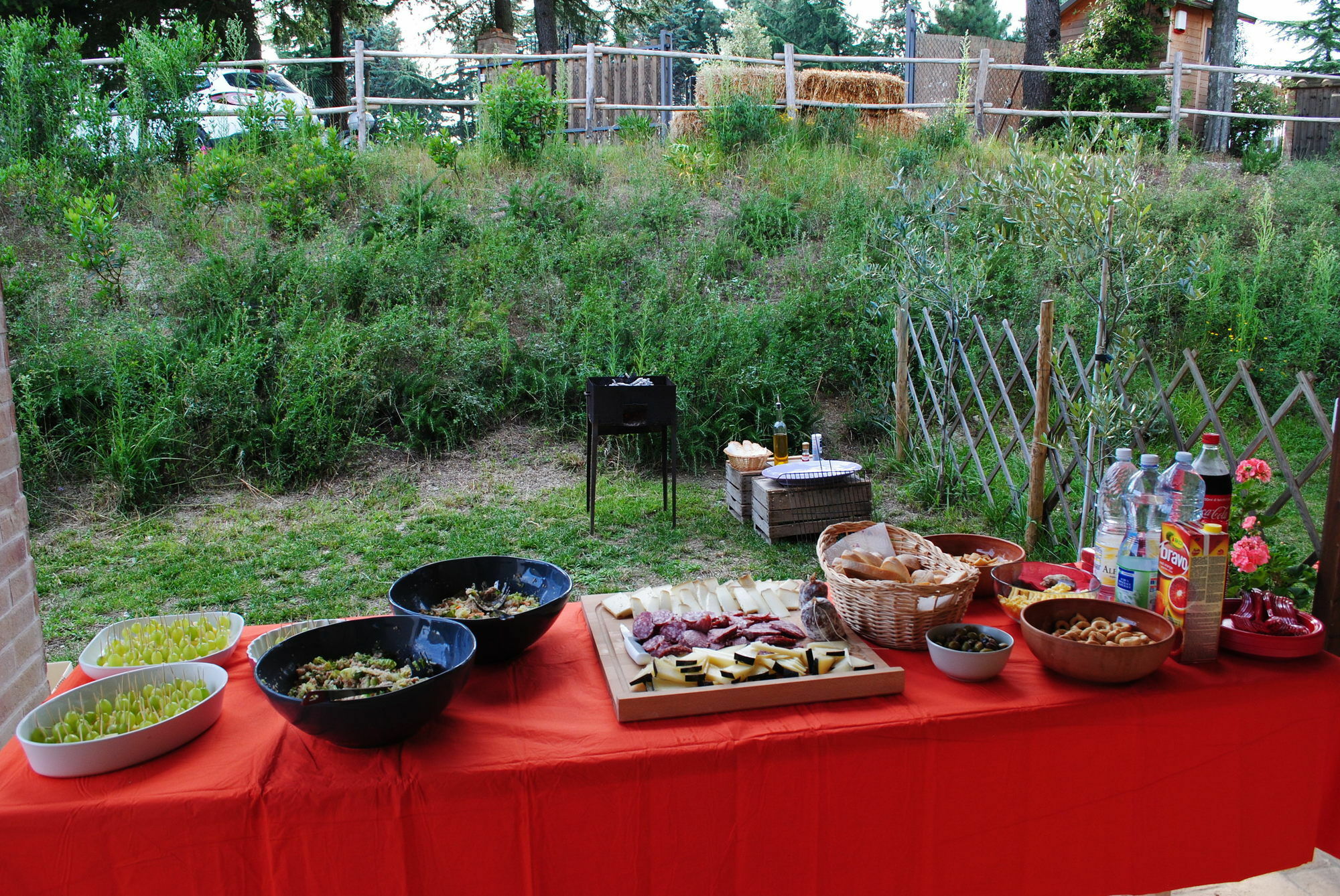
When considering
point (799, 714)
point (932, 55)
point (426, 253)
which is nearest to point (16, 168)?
point (426, 253)

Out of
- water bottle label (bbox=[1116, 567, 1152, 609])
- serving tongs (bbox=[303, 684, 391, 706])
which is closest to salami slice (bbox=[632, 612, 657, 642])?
serving tongs (bbox=[303, 684, 391, 706])

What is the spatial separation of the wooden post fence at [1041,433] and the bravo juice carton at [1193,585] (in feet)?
8.14

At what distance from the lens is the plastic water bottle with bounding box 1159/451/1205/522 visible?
5.49 ft

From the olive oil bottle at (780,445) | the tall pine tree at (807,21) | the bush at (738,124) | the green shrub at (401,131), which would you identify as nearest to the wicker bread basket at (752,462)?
the olive oil bottle at (780,445)

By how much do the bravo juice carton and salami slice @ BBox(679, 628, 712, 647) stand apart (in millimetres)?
855

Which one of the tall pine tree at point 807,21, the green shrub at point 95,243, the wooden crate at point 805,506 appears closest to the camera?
the wooden crate at point 805,506

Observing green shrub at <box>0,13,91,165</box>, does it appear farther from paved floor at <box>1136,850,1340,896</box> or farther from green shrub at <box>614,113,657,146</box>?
paved floor at <box>1136,850,1340,896</box>

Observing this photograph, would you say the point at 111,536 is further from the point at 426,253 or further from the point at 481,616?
the point at 481,616

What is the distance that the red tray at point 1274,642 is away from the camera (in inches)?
63.5

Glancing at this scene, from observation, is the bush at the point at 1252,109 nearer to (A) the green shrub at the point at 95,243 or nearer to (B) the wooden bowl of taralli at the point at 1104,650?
(B) the wooden bowl of taralli at the point at 1104,650

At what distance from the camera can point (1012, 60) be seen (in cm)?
1625

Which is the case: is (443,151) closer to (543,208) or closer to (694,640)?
(543,208)

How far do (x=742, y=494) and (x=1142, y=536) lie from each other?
128 inches

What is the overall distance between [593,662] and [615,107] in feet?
32.7
